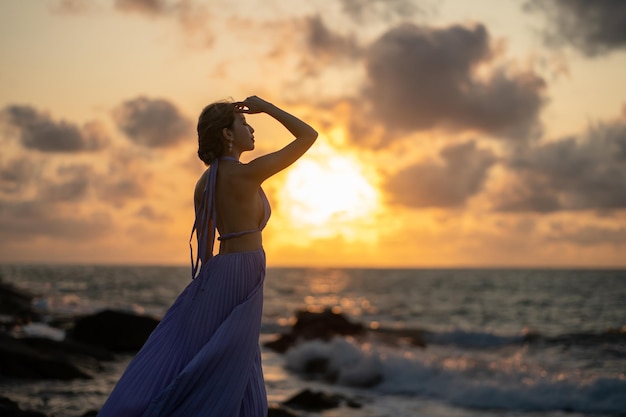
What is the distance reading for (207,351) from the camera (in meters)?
4.46

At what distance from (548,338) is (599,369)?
10218mm

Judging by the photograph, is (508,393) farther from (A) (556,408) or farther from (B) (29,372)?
(B) (29,372)

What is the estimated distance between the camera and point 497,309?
4847cm

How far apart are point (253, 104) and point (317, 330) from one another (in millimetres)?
18591

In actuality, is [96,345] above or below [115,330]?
below

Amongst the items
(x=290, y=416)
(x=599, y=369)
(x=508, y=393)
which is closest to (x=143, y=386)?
(x=290, y=416)

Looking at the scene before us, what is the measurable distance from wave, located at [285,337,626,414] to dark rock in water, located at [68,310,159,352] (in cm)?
394

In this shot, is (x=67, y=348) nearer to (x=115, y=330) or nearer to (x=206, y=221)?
(x=115, y=330)

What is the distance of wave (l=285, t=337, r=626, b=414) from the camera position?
1507 centimetres

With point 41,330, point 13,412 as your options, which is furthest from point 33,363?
point 41,330

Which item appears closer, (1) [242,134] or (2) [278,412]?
(1) [242,134]

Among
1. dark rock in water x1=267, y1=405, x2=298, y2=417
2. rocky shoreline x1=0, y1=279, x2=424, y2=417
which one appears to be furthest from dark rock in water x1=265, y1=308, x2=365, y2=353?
dark rock in water x1=267, y1=405, x2=298, y2=417

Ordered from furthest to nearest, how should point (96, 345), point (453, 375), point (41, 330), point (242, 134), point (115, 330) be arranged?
point (41, 330), point (115, 330), point (96, 345), point (453, 375), point (242, 134)

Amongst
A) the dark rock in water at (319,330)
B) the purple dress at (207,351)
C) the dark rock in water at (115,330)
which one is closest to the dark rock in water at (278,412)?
the purple dress at (207,351)
